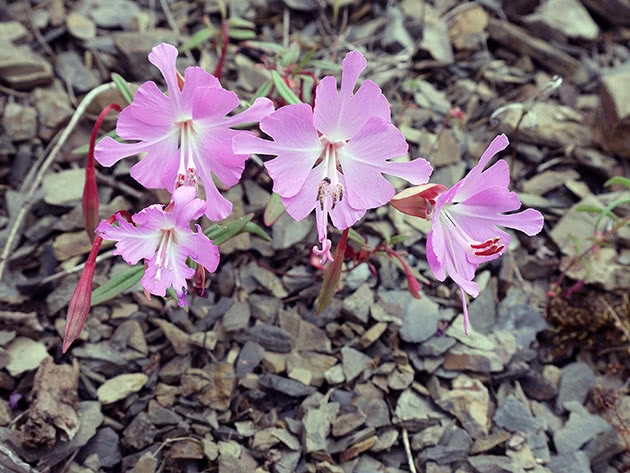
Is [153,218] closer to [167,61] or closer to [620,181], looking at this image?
[167,61]

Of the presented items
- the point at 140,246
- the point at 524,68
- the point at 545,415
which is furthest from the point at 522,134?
the point at 140,246

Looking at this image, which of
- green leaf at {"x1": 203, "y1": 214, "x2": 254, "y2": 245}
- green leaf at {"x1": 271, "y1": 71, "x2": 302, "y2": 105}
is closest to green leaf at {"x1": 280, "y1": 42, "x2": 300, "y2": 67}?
green leaf at {"x1": 271, "y1": 71, "x2": 302, "y2": 105}

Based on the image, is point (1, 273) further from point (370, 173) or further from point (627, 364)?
point (627, 364)

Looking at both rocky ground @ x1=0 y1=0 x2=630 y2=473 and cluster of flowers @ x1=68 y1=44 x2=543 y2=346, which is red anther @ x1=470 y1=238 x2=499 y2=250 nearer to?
cluster of flowers @ x1=68 y1=44 x2=543 y2=346

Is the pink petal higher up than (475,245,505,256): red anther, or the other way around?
the pink petal

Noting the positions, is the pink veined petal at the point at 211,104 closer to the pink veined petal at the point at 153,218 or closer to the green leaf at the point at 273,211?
the pink veined petal at the point at 153,218

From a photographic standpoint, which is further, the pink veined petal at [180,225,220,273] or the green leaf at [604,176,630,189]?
the green leaf at [604,176,630,189]

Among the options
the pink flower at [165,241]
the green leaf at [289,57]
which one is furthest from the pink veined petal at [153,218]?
the green leaf at [289,57]

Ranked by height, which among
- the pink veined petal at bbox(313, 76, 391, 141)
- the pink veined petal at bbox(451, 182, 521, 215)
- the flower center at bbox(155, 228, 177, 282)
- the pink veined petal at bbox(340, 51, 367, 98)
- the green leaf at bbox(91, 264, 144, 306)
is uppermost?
the pink veined petal at bbox(340, 51, 367, 98)

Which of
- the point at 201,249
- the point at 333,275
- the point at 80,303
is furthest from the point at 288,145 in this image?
the point at 80,303
